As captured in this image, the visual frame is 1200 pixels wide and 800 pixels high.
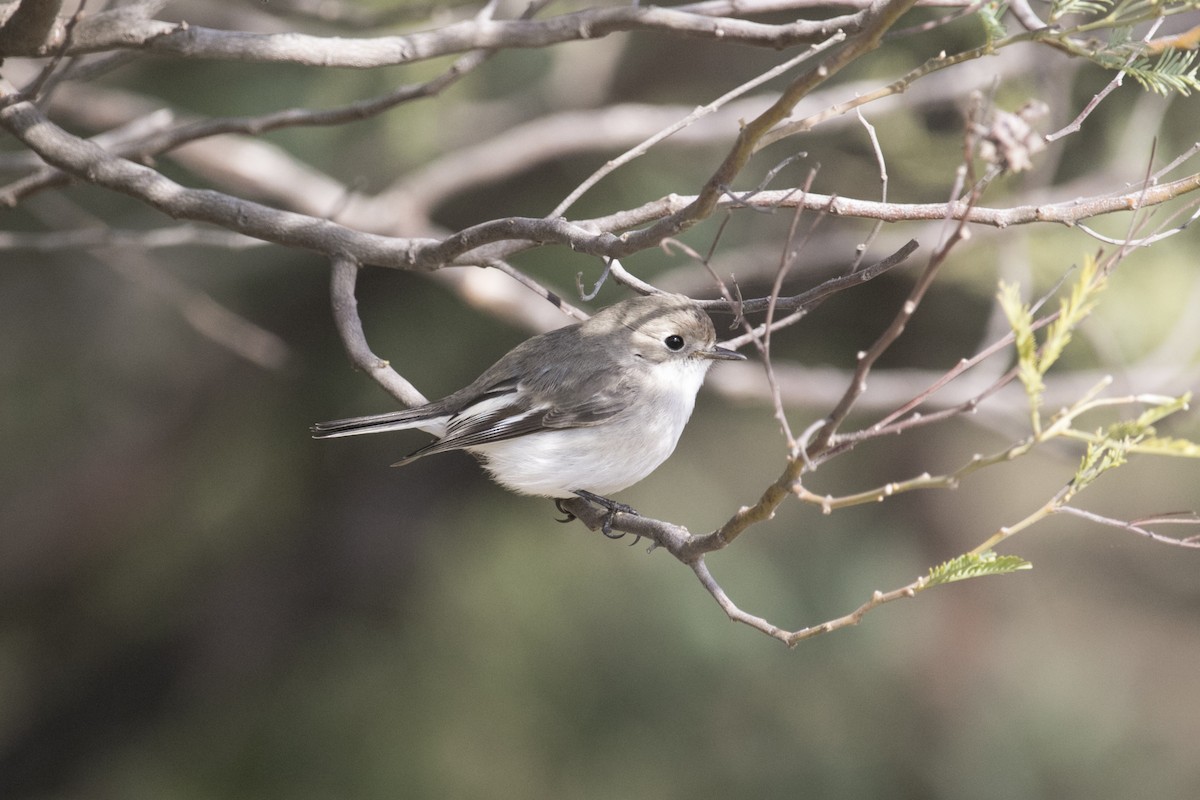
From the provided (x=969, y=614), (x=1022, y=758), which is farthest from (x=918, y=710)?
(x=969, y=614)

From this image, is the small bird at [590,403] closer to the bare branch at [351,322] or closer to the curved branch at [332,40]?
the bare branch at [351,322]

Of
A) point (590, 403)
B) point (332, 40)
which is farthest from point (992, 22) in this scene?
point (590, 403)

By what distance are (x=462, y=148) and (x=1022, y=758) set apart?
3.77 meters

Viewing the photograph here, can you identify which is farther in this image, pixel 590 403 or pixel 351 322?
pixel 590 403

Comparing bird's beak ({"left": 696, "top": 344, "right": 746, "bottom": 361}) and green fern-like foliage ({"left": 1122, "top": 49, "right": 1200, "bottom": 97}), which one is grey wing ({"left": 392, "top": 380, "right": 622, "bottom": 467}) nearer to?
bird's beak ({"left": 696, "top": 344, "right": 746, "bottom": 361})

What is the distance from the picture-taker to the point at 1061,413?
1341 millimetres

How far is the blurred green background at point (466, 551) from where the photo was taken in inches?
189

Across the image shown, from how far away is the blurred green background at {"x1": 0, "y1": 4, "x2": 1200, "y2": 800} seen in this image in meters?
4.79

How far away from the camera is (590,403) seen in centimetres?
321

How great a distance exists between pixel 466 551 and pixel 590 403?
234cm

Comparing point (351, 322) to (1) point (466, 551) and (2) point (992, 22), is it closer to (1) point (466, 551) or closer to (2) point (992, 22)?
(2) point (992, 22)

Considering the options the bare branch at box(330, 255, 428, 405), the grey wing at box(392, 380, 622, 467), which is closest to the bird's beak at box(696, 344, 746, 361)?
the grey wing at box(392, 380, 622, 467)

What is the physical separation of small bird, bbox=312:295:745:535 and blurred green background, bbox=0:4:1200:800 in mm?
1448

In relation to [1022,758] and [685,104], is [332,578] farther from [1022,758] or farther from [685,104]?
[1022,758]
